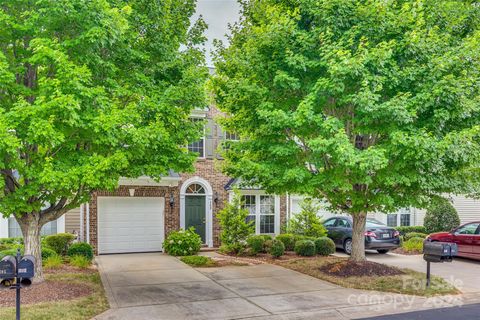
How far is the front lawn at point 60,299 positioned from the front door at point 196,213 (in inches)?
257

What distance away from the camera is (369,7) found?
9258 millimetres

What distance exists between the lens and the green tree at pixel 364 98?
857 centimetres

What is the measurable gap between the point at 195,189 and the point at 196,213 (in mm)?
1020

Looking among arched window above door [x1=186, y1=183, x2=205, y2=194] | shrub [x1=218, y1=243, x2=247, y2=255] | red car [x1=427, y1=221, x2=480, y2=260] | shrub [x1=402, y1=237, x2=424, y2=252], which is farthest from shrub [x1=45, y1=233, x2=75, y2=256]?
red car [x1=427, y1=221, x2=480, y2=260]

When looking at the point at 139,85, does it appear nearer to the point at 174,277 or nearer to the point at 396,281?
the point at 174,277

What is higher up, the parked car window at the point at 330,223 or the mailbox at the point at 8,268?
the mailbox at the point at 8,268

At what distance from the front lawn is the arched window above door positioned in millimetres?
6840

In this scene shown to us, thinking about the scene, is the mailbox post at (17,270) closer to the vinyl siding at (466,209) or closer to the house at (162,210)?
the house at (162,210)

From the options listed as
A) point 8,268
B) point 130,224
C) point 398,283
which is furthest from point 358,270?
point 130,224

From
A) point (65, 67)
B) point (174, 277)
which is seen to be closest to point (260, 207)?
point (174, 277)

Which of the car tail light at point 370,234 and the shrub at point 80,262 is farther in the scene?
the car tail light at point 370,234

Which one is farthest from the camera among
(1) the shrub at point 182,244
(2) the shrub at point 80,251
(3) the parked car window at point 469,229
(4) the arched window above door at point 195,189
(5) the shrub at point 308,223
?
(4) the arched window above door at point 195,189

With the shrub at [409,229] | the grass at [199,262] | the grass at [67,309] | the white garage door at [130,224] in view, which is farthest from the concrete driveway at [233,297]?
the shrub at [409,229]

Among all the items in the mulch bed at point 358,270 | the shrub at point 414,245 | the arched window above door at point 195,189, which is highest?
the arched window above door at point 195,189
